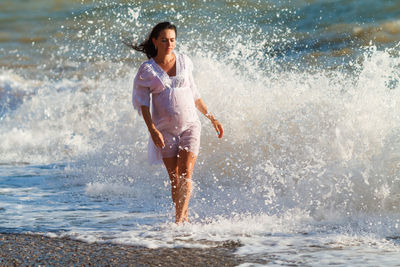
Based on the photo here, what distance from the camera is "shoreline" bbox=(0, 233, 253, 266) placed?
3.90 meters

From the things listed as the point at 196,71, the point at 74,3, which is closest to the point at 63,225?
the point at 196,71

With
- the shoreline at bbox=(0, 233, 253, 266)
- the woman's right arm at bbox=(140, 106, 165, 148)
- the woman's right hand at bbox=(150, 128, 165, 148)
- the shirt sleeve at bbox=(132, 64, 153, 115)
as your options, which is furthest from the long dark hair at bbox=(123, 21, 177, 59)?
the shoreline at bbox=(0, 233, 253, 266)

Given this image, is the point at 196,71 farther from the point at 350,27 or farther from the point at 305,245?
the point at 350,27

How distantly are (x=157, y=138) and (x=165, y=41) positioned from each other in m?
0.78

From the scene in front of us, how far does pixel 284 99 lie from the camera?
812cm

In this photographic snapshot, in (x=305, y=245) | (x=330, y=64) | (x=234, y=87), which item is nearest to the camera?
(x=305, y=245)

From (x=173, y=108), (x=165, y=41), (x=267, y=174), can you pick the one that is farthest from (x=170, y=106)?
(x=267, y=174)

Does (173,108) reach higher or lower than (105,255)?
higher

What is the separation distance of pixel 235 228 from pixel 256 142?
2812mm

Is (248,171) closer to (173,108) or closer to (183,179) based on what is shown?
(183,179)

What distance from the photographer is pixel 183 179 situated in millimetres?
4789

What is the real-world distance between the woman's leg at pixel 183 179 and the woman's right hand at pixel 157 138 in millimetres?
267

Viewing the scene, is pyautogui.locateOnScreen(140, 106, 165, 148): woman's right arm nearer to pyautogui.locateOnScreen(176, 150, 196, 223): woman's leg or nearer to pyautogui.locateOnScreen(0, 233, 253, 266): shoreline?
pyautogui.locateOnScreen(176, 150, 196, 223): woman's leg

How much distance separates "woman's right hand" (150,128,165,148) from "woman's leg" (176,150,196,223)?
267 millimetres
